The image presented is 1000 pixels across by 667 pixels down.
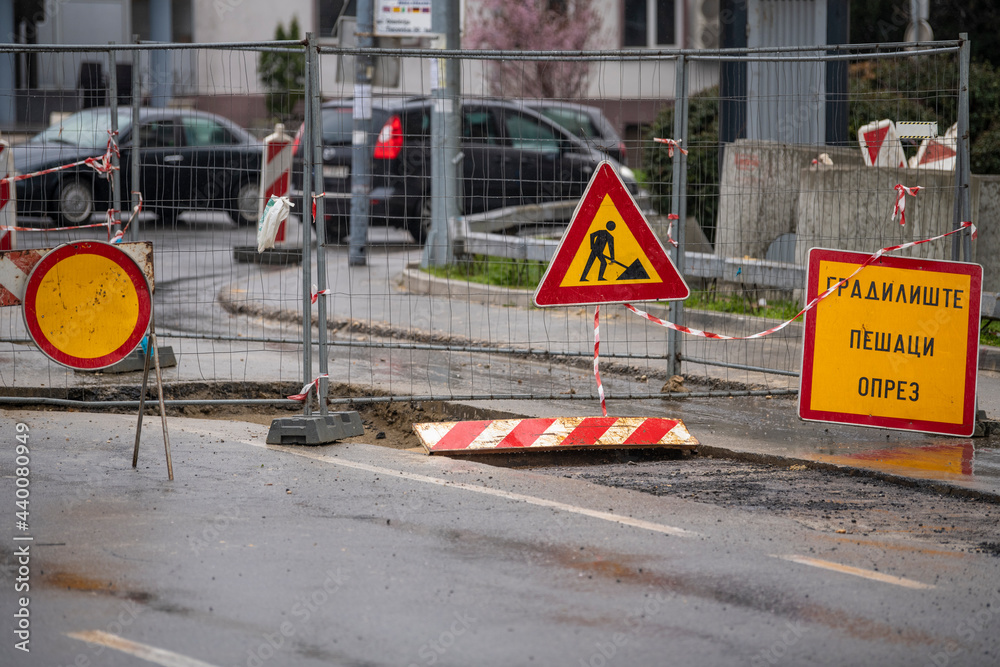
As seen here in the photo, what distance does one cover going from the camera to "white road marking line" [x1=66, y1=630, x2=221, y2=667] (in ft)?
12.2

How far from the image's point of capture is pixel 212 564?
463 cm

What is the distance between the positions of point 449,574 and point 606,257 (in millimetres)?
2931

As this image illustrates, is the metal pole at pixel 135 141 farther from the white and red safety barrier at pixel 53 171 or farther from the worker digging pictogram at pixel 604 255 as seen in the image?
the worker digging pictogram at pixel 604 255

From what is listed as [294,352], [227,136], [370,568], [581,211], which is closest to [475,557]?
→ [370,568]

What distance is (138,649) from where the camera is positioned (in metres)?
3.80

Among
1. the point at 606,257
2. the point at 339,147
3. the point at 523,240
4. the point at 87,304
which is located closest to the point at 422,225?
the point at 339,147

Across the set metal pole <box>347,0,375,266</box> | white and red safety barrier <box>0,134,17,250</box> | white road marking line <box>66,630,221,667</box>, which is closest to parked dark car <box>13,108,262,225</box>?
metal pole <box>347,0,375,266</box>

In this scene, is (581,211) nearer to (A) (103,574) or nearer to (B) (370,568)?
(B) (370,568)

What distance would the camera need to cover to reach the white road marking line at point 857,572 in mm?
4547

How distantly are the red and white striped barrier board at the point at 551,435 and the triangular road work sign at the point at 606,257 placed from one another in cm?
71

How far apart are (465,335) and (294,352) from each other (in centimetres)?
146

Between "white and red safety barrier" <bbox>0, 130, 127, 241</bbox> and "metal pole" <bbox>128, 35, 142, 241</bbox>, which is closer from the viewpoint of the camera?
"metal pole" <bbox>128, 35, 142, 241</bbox>

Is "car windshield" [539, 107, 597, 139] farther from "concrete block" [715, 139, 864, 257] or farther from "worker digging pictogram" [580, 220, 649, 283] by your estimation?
"worker digging pictogram" [580, 220, 649, 283]

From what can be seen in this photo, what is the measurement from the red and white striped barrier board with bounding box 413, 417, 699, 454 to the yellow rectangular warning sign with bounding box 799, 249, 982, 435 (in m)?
0.84
